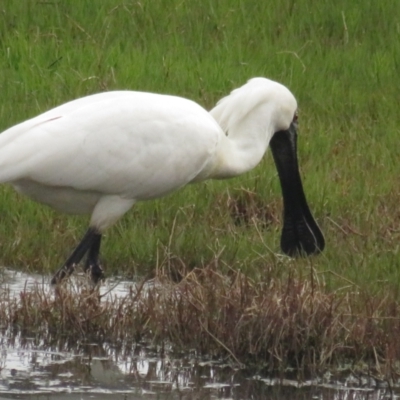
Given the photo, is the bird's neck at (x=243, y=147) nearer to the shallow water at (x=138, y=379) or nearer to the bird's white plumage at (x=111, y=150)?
the bird's white plumage at (x=111, y=150)

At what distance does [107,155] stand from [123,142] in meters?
0.11

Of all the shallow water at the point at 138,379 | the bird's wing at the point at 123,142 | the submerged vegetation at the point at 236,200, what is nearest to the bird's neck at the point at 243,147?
the bird's wing at the point at 123,142

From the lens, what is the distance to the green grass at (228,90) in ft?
27.3

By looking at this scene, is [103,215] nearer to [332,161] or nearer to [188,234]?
[188,234]

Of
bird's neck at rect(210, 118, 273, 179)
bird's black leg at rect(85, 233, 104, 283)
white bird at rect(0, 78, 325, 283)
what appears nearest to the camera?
white bird at rect(0, 78, 325, 283)

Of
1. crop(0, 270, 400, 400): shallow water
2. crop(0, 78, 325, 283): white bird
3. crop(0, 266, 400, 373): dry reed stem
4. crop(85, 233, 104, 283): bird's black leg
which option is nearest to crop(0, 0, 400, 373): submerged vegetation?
crop(0, 266, 400, 373): dry reed stem

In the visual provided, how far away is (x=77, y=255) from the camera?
7.74 metres

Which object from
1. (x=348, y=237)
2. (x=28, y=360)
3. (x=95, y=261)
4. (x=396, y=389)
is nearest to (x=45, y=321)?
(x=28, y=360)

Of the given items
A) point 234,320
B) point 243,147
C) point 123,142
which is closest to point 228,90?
point 243,147

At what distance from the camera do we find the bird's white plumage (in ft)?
24.7

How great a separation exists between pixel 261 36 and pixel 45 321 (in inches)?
243

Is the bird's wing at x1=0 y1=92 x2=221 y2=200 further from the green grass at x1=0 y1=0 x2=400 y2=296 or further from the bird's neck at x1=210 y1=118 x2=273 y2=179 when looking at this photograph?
the green grass at x1=0 y1=0 x2=400 y2=296

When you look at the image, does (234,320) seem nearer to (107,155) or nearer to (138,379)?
(138,379)

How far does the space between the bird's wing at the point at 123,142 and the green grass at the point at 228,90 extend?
0.42 meters
